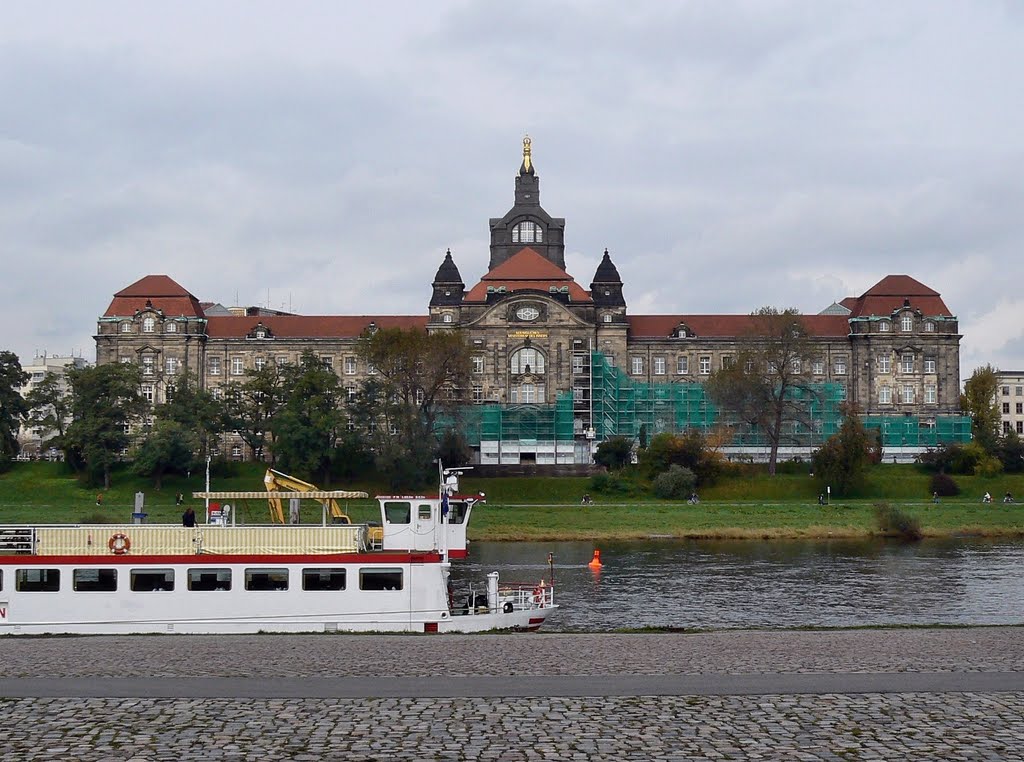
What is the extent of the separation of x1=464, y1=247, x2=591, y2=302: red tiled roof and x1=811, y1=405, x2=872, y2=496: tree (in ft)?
137

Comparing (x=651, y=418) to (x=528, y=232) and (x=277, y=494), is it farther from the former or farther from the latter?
(x=277, y=494)

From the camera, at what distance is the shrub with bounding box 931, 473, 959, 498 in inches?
3979

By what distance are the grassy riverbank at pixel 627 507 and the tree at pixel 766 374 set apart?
8421 mm

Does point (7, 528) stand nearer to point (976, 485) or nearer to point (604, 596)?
point (604, 596)

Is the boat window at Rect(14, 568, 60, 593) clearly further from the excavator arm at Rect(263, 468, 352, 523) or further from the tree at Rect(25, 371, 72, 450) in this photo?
the tree at Rect(25, 371, 72, 450)

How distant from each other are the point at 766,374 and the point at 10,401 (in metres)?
65.1

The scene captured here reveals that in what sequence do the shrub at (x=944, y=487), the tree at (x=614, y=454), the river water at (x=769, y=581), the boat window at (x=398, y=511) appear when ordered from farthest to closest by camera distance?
the tree at (x=614, y=454), the shrub at (x=944, y=487), the river water at (x=769, y=581), the boat window at (x=398, y=511)

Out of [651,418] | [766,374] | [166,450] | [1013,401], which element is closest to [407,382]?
[166,450]

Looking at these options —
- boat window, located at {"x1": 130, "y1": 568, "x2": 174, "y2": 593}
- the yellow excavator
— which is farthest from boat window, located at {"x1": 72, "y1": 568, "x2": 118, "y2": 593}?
the yellow excavator

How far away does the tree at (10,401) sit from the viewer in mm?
110688

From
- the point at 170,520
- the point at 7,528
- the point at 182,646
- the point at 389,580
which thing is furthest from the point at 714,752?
the point at 170,520

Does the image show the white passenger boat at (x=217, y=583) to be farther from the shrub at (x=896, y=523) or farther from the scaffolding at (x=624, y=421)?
the scaffolding at (x=624, y=421)

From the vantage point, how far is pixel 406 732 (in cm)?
1778

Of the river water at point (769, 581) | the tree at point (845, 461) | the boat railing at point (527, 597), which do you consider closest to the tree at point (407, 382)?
the river water at point (769, 581)
